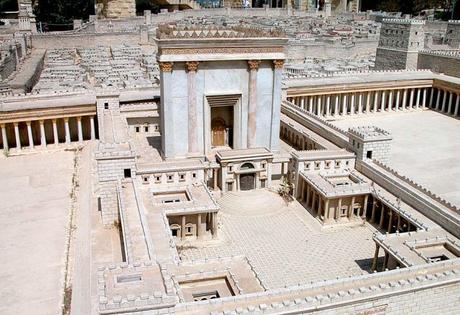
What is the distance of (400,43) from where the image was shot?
195ft

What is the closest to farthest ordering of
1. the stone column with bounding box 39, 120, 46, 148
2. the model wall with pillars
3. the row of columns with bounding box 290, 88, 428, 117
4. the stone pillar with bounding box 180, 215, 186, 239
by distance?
the stone pillar with bounding box 180, 215, 186, 239 → the model wall with pillars → the stone column with bounding box 39, 120, 46, 148 → the row of columns with bounding box 290, 88, 428, 117

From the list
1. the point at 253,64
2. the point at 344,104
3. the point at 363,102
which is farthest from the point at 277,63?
the point at 363,102

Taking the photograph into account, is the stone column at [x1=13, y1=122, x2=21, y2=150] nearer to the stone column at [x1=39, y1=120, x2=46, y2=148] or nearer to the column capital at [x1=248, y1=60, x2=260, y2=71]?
the stone column at [x1=39, y1=120, x2=46, y2=148]

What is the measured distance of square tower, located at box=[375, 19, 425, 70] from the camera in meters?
57.5

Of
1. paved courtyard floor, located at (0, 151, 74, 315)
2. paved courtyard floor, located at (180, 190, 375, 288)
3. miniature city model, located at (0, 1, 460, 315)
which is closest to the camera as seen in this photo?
miniature city model, located at (0, 1, 460, 315)

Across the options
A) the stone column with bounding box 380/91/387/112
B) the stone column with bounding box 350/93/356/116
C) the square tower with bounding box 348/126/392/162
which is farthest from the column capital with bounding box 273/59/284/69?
the stone column with bounding box 380/91/387/112

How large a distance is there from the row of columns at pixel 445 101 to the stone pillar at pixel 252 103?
85.8 feet

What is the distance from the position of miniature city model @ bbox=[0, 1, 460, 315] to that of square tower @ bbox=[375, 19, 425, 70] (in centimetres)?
417

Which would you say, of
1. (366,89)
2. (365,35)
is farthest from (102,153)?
(365,35)

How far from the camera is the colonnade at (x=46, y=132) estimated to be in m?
40.2

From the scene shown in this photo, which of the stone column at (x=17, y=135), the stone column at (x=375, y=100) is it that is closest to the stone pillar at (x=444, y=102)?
the stone column at (x=375, y=100)

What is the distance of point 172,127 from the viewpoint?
112ft

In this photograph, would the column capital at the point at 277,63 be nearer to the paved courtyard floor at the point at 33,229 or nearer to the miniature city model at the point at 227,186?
the miniature city model at the point at 227,186

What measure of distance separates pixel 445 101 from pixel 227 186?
1226 inches
